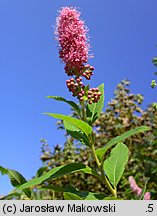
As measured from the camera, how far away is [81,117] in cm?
217

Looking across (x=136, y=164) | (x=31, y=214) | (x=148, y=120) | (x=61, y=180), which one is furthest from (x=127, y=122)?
(x=31, y=214)

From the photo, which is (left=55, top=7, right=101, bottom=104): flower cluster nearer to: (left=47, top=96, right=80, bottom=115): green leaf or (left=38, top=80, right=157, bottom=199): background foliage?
(left=47, top=96, right=80, bottom=115): green leaf

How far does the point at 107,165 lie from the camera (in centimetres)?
214

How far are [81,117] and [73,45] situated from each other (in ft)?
1.45

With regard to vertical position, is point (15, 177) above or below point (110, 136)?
below

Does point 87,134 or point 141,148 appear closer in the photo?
point 87,134

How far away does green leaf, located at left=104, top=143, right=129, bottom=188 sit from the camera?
206cm

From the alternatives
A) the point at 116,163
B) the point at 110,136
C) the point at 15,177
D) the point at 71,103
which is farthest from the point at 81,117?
the point at 110,136

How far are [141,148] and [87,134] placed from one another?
466cm

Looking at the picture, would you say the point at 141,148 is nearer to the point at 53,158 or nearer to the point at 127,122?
the point at 127,122

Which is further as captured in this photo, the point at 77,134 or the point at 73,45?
the point at 73,45

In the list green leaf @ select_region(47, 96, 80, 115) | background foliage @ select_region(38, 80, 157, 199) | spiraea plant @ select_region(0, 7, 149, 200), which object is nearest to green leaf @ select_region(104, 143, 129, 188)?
spiraea plant @ select_region(0, 7, 149, 200)

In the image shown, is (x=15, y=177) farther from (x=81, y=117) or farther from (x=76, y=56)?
(x=76, y=56)

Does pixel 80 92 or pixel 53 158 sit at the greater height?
pixel 53 158
